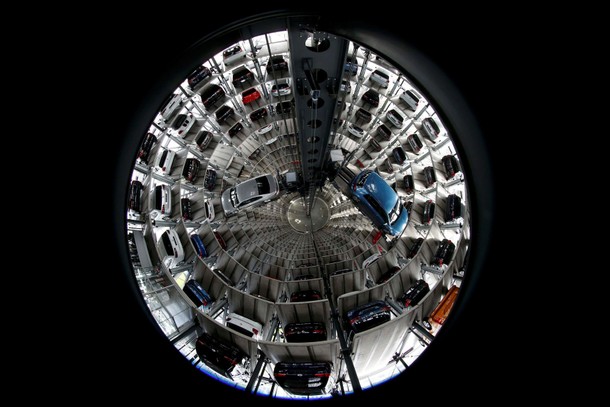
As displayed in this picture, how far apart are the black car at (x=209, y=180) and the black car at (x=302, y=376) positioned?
9862mm

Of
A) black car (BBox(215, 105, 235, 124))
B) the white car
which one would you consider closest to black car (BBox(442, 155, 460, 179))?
black car (BBox(215, 105, 235, 124))

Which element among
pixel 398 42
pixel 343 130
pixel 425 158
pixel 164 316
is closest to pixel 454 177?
pixel 425 158

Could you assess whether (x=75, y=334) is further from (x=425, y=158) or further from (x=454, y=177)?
(x=425, y=158)

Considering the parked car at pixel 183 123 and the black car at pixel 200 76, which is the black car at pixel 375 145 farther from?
the parked car at pixel 183 123

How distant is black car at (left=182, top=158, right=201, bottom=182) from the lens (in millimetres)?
12048

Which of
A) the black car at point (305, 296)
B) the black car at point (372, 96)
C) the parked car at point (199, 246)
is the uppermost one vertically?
the black car at point (372, 96)

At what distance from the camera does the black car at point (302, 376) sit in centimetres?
527

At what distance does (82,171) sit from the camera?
246 centimetres

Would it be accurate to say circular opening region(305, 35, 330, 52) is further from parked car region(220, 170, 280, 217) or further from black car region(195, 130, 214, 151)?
black car region(195, 130, 214, 151)

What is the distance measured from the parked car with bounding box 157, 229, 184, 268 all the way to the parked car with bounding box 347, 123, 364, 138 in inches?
439

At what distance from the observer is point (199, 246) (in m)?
10.9

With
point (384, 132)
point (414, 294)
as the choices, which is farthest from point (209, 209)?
point (384, 132)

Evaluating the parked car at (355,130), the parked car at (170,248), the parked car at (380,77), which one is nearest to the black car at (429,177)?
the parked car at (355,130)

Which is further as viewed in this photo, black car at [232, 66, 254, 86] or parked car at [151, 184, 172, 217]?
black car at [232, 66, 254, 86]
